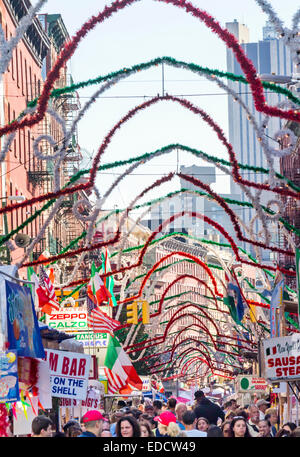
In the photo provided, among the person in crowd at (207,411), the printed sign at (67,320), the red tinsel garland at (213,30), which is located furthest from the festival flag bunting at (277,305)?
the printed sign at (67,320)

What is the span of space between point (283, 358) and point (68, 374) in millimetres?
3541

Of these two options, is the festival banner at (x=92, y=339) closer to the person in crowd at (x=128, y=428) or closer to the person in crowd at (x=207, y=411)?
the person in crowd at (x=207, y=411)

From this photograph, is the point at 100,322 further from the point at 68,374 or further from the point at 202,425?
the point at 202,425

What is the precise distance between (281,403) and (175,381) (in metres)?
116

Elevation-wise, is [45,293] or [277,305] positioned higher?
[45,293]

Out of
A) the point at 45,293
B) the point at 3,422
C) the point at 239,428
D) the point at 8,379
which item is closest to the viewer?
the point at 239,428

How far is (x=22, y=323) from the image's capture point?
1638 centimetres

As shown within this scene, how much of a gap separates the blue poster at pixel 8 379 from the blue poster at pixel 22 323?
2.11 ft

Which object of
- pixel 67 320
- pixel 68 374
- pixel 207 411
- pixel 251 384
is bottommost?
pixel 251 384

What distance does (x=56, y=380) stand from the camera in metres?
18.5

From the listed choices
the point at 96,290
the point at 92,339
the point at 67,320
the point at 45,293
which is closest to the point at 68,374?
the point at 45,293

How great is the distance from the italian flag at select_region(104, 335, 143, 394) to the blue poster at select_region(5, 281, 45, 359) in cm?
638
